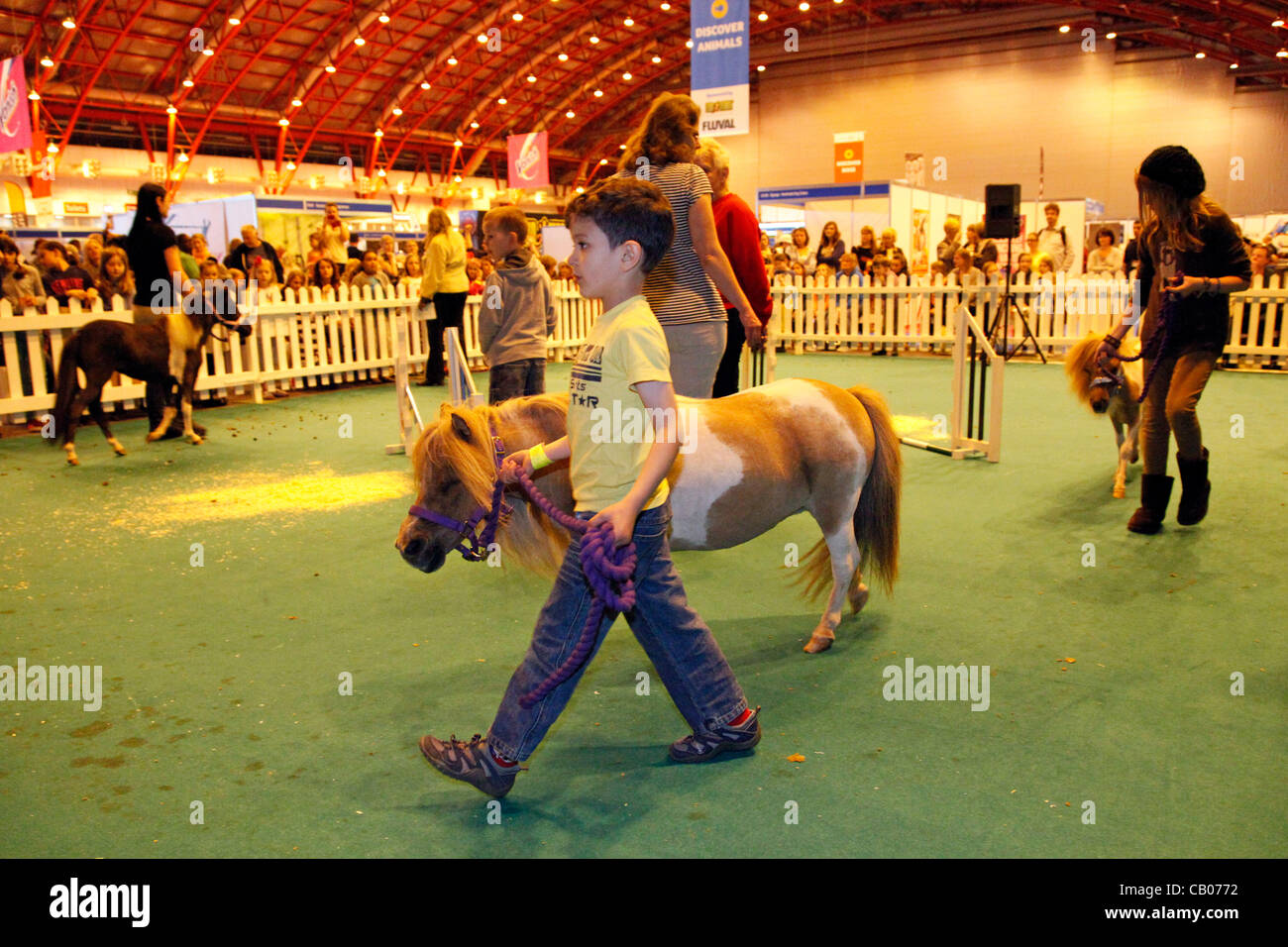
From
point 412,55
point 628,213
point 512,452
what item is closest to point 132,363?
point 512,452

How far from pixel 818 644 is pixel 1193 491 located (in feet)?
9.01

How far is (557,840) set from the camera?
2285 mm

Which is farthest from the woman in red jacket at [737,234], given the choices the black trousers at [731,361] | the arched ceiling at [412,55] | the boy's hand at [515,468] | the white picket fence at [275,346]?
the arched ceiling at [412,55]

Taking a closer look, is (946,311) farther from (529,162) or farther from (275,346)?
(529,162)

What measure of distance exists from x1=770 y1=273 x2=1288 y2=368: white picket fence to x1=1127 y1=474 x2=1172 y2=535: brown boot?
284 inches

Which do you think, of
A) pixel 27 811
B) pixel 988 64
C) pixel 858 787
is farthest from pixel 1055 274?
pixel 988 64

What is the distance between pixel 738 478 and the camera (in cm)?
320

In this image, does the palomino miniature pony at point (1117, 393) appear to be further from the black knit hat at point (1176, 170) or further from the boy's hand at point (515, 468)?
the boy's hand at point (515, 468)

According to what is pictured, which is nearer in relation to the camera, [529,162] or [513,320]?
[513,320]

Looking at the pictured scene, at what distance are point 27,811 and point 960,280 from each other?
535 inches

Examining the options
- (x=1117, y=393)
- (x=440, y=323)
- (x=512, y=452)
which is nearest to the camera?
(x=512, y=452)

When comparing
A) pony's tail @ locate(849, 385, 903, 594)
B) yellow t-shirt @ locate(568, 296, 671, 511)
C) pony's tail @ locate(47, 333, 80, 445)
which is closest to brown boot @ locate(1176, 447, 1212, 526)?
pony's tail @ locate(849, 385, 903, 594)
